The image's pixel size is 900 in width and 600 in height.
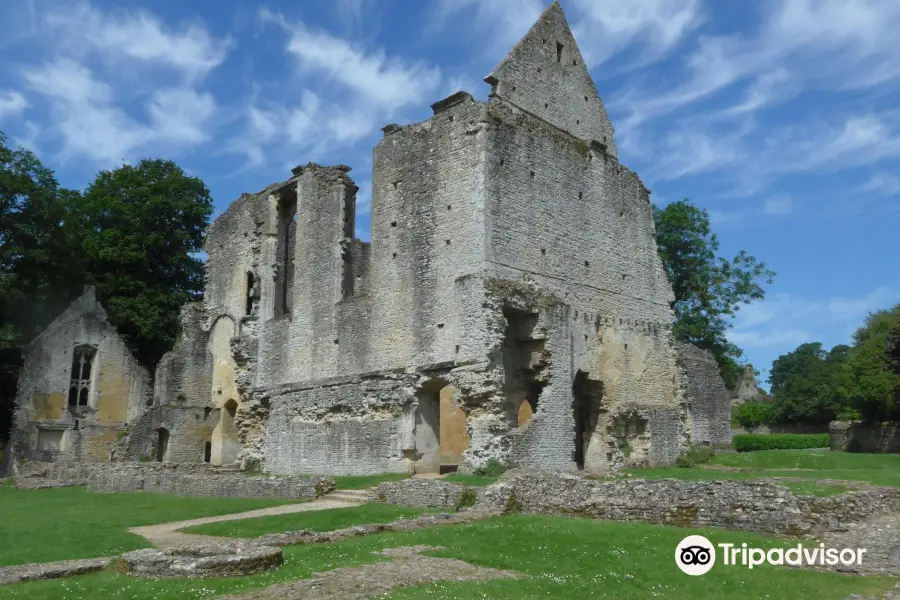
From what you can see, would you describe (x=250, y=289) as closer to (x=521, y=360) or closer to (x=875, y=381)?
(x=521, y=360)

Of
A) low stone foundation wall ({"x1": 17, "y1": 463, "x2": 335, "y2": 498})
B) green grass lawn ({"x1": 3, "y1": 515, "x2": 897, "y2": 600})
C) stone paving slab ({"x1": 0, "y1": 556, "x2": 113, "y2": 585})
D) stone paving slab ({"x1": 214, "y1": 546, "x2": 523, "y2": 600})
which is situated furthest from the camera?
low stone foundation wall ({"x1": 17, "y1": 463, "x2": 335, "y2": 498})

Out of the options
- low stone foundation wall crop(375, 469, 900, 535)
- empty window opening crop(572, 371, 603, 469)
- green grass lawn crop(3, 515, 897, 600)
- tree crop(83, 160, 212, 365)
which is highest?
tree crop(83, 160, 212, 365)

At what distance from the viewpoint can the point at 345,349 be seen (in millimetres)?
22656

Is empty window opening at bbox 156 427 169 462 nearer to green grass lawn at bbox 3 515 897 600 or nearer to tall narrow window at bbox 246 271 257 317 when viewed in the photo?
tall narrow window at bbox 246 271 257 317

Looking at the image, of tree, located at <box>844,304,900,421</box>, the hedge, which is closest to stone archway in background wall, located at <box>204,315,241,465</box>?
the hedge

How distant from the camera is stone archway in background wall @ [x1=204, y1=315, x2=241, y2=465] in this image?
28719mm

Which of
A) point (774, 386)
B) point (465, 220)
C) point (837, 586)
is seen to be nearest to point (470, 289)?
point (465, 220)

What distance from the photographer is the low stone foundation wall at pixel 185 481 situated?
17.7 meters

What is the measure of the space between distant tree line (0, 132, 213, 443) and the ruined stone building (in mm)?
7944

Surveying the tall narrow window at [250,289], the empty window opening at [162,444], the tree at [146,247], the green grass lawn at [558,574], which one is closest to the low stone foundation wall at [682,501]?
the green grass lawn at [558,574]

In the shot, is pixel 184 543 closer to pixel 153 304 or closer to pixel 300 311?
pixel 300 311

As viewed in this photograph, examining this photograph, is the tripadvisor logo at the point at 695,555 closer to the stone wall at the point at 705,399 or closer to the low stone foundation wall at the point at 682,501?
the low stone foundation wall at the point at 682,501

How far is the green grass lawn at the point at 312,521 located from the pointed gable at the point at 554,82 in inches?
494

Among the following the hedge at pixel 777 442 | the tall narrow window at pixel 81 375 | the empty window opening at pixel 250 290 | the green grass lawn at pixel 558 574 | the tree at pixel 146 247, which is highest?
the tree at pixel 146 247
